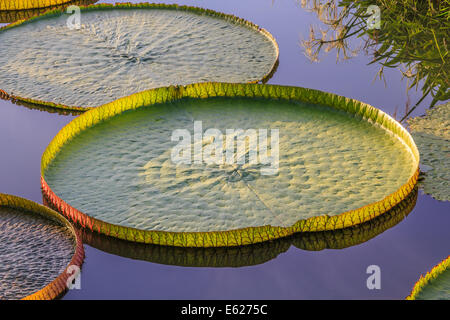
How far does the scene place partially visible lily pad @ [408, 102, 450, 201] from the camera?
262 centimetres

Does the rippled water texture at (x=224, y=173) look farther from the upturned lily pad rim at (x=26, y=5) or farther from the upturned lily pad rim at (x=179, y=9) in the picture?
the upturned lily pad rim at (x=26, y=5)

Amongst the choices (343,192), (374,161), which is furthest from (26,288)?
(374,161)

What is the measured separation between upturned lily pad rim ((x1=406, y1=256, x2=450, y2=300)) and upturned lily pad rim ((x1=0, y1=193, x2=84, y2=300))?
1016mm

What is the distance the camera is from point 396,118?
3139mm

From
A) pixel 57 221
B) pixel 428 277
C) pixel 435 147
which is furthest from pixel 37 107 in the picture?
pixel 428 277

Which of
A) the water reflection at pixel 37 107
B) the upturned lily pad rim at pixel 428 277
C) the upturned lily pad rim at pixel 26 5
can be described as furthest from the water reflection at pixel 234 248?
the upturned lily pad rim at pixel 26 5

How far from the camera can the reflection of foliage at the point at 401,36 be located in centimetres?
370

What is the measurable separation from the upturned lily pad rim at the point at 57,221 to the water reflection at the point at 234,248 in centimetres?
10

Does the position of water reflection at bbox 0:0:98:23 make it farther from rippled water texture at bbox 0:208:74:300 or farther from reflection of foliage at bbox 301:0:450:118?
rippled water texture at bbox 0:208:74:300

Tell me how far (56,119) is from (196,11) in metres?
1.59

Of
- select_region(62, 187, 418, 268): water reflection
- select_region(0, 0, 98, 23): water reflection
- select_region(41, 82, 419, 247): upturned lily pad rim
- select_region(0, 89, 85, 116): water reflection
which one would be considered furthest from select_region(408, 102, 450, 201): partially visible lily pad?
select_region(0, 0, 98, 23): water reflection

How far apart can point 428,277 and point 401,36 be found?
2277mm

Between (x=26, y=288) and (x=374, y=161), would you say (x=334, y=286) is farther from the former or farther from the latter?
(x=26, y=288)

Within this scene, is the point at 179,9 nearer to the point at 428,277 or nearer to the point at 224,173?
the point at 224,173
